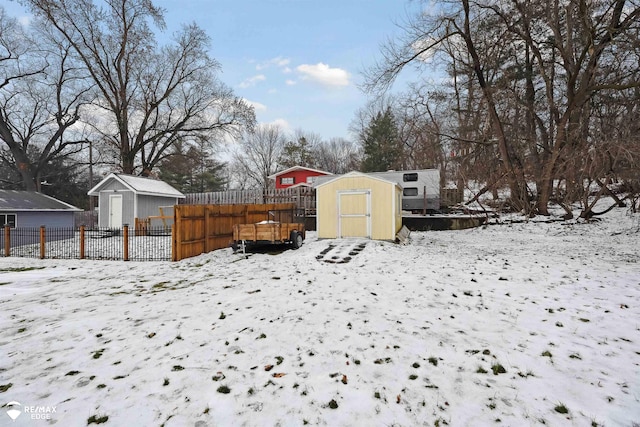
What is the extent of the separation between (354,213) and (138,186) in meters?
13.7

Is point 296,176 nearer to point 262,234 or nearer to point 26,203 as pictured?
point 26,203

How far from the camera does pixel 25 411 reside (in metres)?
2.50

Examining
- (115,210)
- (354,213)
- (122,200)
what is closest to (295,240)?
(354,213)

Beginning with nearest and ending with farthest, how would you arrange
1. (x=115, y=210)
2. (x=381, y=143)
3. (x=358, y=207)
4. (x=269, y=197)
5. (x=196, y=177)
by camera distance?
(x=358, y=207) → (x=115, y=210) → (x=269, y=197) → (x=381, y=143) → (x=196, y=177)

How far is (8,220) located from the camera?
14.2 m

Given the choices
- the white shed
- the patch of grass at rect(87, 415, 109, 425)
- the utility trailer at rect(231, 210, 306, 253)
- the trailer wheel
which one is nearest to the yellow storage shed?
the trailer wheel

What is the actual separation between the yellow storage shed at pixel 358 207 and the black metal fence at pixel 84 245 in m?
5.54

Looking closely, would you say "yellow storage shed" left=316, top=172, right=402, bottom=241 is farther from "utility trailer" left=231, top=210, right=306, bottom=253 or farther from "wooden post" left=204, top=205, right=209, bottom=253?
"wooden post" left=204, top=205, right=209, bottom=253

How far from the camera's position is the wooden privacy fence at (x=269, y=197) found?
56.3ft

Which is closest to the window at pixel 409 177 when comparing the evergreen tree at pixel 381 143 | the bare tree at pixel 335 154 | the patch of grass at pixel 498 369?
the evergreen tree at pixel 381 143

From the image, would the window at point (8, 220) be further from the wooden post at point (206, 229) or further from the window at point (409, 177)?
the window at point (409, 177)

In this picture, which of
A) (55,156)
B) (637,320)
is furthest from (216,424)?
(55,156)

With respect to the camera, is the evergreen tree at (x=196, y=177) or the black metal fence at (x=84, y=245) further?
the evergreen tree at (x=196, y=177)

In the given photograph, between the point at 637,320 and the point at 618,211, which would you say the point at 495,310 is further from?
the point at 618,211
